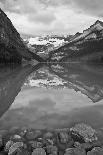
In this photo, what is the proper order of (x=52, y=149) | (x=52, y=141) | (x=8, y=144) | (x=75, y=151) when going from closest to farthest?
(x=75, y=151) < (x=52, y=149) < (x=8, y=144) < (x=52, y=141)

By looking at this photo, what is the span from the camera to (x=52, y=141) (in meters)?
17.0

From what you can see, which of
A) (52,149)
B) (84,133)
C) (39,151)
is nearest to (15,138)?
(39,151)

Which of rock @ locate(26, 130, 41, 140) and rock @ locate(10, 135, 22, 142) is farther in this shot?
rock @ locate(26, 130, 41, 140)

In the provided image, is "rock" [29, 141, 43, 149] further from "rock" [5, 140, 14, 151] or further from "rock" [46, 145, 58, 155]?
"rock" [5, 140, 14, 151]

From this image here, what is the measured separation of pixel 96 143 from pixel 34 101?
17.7 m

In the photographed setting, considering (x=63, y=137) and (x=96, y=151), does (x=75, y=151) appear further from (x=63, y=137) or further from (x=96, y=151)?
(x=63, y=137)

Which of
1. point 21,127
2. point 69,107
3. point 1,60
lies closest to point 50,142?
point 21,127

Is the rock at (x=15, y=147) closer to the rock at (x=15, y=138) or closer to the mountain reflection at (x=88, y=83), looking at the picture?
the rock at (x=15, y=138)

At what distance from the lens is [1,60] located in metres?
188

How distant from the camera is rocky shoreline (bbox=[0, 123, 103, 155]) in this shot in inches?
600

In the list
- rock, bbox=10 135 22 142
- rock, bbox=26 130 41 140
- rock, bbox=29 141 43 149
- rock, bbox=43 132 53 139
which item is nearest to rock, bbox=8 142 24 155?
rock, bbox=29 141 43 149

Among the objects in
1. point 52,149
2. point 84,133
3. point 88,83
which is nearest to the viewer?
point 52,149

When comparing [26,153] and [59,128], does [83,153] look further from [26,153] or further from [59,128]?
[59,128]

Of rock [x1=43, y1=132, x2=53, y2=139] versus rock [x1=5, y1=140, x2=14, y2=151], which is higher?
rock [x1=5, y1=140, x2=14, y2=151]
